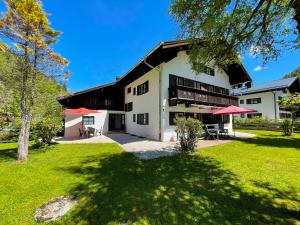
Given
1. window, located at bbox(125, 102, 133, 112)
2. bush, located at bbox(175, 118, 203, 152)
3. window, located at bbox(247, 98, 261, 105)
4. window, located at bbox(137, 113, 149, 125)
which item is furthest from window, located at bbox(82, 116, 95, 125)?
window, located at bbox(247, 98, 261, 105)

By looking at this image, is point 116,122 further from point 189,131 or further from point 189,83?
point 189,131

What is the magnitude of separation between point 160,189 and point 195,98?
36.4 feet

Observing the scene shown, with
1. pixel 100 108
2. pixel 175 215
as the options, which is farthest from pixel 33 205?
pixel 100 108

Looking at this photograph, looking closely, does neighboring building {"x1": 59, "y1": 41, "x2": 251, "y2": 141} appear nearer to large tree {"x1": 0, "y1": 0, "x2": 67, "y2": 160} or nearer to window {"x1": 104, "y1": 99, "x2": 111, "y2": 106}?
window {"x1": 104, "y1": 99, "x2": 111, "y2": 106}

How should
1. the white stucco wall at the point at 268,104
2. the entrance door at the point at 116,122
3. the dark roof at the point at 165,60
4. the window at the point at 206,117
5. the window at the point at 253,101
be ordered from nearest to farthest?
the dark roof at the point at 165,60 < the window at the point at 206,117 < the entrance door at the point at 116,122 < the white stucco wall at the point at 268,104 < the window at the point at 253,101

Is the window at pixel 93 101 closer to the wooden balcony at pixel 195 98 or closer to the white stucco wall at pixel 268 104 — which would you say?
the wooden balcony at pixel 195 98

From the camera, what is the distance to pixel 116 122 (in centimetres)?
2541

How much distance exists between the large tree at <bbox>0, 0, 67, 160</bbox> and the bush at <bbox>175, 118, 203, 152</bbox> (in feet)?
26.1

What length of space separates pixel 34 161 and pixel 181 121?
26.7 ft

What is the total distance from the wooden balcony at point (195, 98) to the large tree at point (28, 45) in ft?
28.0

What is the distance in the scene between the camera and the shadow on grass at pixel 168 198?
3764 mm

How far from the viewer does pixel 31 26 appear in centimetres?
828

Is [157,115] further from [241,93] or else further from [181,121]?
[241,93]

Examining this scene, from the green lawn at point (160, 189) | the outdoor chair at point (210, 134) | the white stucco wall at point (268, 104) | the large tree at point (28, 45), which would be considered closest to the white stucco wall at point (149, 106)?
the outdoor chair at point (210, 134)
